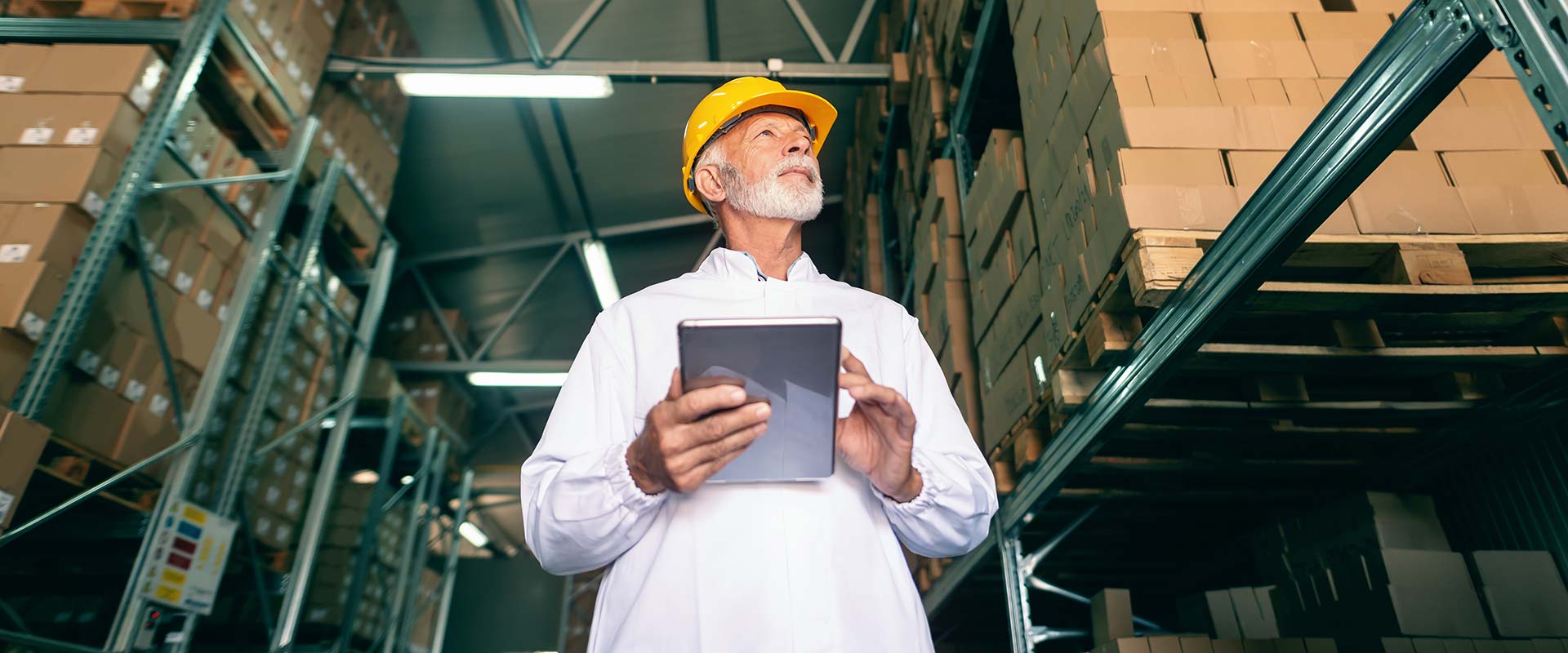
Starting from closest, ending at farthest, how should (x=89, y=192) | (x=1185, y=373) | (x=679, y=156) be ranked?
(x=1185, y=373)
(x=89, y=192)
(x=679, y=156)

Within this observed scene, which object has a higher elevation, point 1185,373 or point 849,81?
point 849,81

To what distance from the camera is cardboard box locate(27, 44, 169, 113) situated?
4008 millimetres

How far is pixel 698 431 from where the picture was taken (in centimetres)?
117

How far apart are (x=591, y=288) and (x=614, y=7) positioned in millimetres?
3738

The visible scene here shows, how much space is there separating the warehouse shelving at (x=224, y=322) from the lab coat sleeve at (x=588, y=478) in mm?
3176

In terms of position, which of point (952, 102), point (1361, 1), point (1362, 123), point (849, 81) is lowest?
point (1362, 123)

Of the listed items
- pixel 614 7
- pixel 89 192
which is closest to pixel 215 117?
pixel 89 192

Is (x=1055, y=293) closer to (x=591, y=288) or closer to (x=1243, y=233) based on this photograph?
(x=1243, y=233)

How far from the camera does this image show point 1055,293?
290 cm

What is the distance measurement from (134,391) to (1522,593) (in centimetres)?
566

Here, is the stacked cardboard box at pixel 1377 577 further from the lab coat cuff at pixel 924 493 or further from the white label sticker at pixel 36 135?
the white label sticker at pixel 36 135

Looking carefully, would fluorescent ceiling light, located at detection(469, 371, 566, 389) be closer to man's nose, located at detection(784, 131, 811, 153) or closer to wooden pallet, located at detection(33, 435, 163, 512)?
wooden pallet, located at detection(33, 435, 163, 512)

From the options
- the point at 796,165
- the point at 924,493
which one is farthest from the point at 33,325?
the point at 924,493

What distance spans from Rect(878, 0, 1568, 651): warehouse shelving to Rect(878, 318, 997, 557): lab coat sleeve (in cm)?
83
